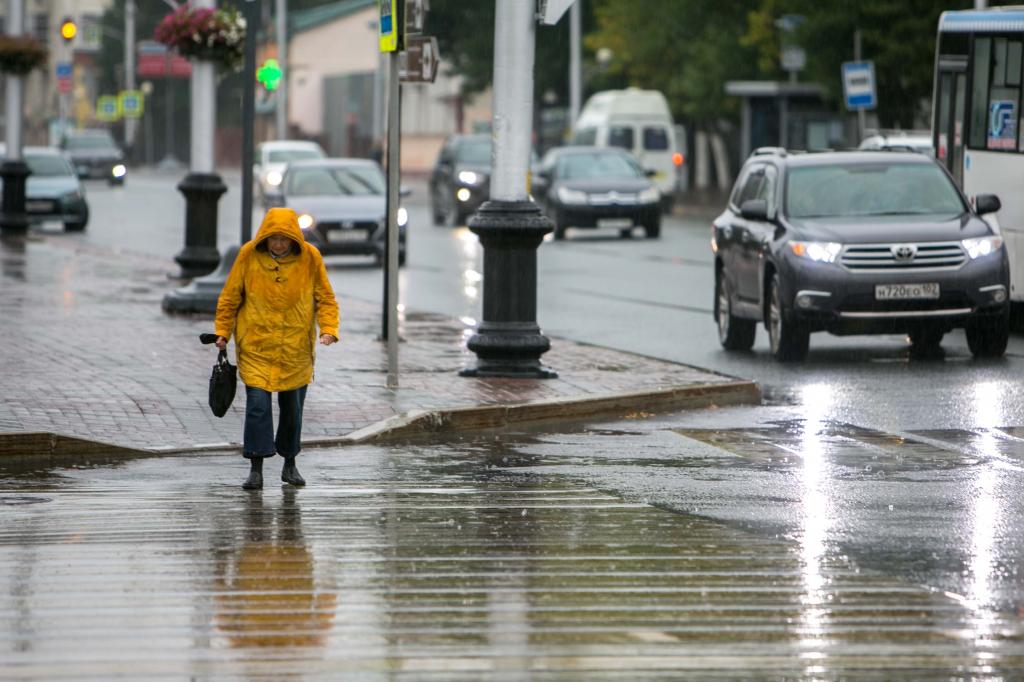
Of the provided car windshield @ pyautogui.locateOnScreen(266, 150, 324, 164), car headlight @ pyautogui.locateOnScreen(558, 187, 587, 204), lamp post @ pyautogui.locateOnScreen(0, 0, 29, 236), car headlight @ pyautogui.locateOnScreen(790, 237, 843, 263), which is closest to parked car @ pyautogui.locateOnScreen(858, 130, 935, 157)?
car headlight @ pyautogui.locateOnScreen(558, 187, 587, 204)

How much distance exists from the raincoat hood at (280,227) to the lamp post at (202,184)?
12.1 m

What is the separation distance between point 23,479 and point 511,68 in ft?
17.0

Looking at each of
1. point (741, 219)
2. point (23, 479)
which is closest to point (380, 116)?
point (741, 219)

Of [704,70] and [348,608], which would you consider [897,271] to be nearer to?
[348,608]

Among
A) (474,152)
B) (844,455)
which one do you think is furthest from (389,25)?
(474,152)

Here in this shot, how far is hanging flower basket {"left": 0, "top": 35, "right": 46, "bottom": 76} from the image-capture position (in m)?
37.0

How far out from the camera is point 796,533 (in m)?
8.70

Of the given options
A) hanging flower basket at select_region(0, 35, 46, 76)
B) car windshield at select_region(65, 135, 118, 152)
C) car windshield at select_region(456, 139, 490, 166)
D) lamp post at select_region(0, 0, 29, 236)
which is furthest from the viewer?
car windshield at select_region(65, 135, 118, 152)

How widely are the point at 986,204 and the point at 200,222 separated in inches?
380

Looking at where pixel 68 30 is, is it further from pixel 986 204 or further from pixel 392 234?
pixel 392 234

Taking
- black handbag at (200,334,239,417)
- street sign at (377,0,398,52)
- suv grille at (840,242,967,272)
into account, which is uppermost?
street sign at (377,0,398,52)

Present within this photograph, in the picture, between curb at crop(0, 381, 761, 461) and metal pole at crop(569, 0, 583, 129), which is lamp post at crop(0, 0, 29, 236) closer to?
curb at crop(0, 381, 761, 461)

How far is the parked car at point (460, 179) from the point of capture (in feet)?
143

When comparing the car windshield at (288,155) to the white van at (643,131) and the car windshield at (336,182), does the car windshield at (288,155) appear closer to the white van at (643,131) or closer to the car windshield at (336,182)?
the white van at (643,131)
